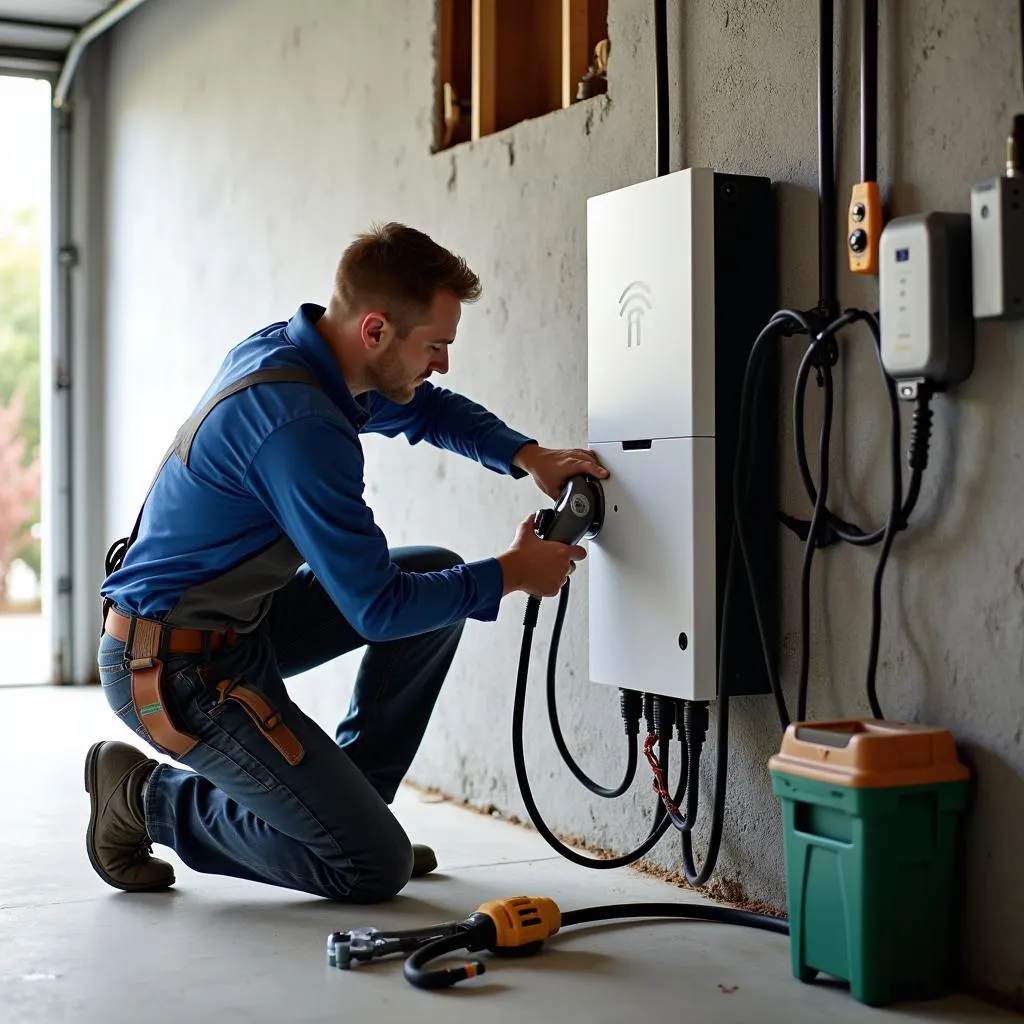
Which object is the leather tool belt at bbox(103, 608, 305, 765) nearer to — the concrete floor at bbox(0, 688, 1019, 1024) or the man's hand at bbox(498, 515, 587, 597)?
the concrete floor at bbox(0, 688, 1019, 1024)

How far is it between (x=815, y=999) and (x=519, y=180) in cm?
205

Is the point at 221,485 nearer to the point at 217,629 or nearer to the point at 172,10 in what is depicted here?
the point at 217,629

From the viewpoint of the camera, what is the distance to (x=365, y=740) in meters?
2.94

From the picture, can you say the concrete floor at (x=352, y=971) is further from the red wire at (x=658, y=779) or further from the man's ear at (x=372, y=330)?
the man's ear at (x=372, y=330)

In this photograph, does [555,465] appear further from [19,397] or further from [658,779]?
[19,397]

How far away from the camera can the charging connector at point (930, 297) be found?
6.98ft

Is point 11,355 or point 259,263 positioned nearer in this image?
point 259,263

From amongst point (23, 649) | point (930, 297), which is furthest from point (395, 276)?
point (23, 649)

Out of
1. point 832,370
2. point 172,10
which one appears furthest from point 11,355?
point 832,370

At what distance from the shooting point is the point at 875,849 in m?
2.05

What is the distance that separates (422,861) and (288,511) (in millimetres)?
863

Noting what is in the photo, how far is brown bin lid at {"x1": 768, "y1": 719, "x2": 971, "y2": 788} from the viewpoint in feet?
6.72

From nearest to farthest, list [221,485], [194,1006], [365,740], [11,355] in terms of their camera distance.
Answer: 1. [194,1006]
2. [221,485]
3. [365,740]
4. [11,355]

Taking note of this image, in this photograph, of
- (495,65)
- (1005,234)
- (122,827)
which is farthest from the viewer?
(495,65)
